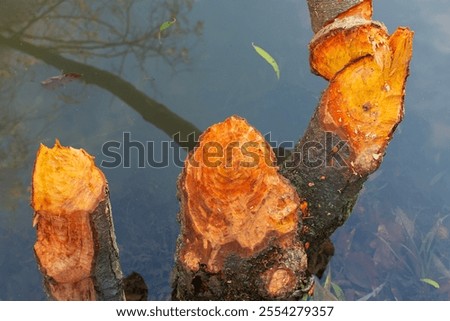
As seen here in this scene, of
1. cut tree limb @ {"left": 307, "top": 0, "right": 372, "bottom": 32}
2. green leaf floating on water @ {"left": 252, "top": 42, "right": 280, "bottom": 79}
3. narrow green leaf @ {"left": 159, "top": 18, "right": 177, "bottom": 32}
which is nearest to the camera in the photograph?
cut tree limb @ {"left": 307, "top": 0, "right": 372, "bottom": 32}

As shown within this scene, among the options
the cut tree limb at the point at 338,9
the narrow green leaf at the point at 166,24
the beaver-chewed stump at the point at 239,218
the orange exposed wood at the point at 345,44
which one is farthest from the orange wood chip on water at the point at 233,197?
the narrow green leaf at the point at 166,24

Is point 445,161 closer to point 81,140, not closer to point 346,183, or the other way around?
point 346,183

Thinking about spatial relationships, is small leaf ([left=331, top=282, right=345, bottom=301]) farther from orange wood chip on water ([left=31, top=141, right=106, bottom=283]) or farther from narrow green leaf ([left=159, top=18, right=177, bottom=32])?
narrow green leaf ([left=159, top=18, right=177, bottom=32])

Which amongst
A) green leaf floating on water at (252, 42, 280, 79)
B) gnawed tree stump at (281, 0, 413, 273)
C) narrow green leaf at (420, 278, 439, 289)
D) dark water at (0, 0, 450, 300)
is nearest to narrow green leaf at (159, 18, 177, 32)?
dark water at (0, 0, 450, 300)

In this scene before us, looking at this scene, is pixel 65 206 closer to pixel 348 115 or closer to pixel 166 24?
pixel 348 115

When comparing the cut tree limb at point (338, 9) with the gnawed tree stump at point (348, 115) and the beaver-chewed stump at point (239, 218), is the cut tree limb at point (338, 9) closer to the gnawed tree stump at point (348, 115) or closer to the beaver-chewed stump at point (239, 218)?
the gnawed tree stump at point (348, 115)

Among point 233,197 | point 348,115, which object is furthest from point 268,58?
point 233,197
